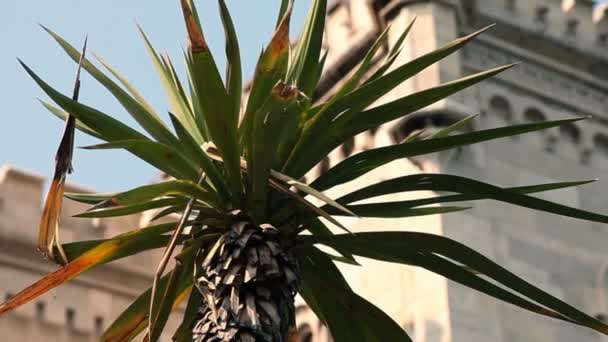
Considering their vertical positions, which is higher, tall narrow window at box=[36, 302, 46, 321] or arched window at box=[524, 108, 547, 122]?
arched window at box=[524, 108, 547, 122]

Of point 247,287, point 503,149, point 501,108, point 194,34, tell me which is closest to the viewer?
point 247,287

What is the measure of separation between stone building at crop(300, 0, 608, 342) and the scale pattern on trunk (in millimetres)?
11888

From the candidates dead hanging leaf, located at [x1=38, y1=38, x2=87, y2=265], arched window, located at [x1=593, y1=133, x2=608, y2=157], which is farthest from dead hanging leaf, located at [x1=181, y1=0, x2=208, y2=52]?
arched window, located at [x1=593, y1=133, x2=608, y2=157]

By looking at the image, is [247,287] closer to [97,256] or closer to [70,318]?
[97,256]

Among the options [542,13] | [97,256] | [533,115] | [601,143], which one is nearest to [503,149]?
[533,115]

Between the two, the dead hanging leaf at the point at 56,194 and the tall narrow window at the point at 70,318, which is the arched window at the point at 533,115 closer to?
the tall narrow window at the point at 70,318

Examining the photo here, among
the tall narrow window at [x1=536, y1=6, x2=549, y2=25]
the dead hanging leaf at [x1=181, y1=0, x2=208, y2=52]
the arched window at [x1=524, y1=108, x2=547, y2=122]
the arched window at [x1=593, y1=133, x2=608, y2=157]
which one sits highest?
the tall narrow window at [x1=536, y1=6, x2=549, y2=25]

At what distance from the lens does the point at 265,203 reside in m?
9.51

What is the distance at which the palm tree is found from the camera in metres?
9.12

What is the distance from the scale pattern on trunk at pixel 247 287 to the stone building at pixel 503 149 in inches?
468

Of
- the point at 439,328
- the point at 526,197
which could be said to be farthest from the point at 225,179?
the point at 439,328

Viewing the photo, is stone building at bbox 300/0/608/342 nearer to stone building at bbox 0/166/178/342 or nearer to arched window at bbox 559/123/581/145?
arched window at bbox 559/123/581/145

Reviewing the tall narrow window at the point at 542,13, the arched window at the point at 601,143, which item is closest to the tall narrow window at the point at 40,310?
the arched window at the point at 601,143

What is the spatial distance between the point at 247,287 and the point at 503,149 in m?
14.8
